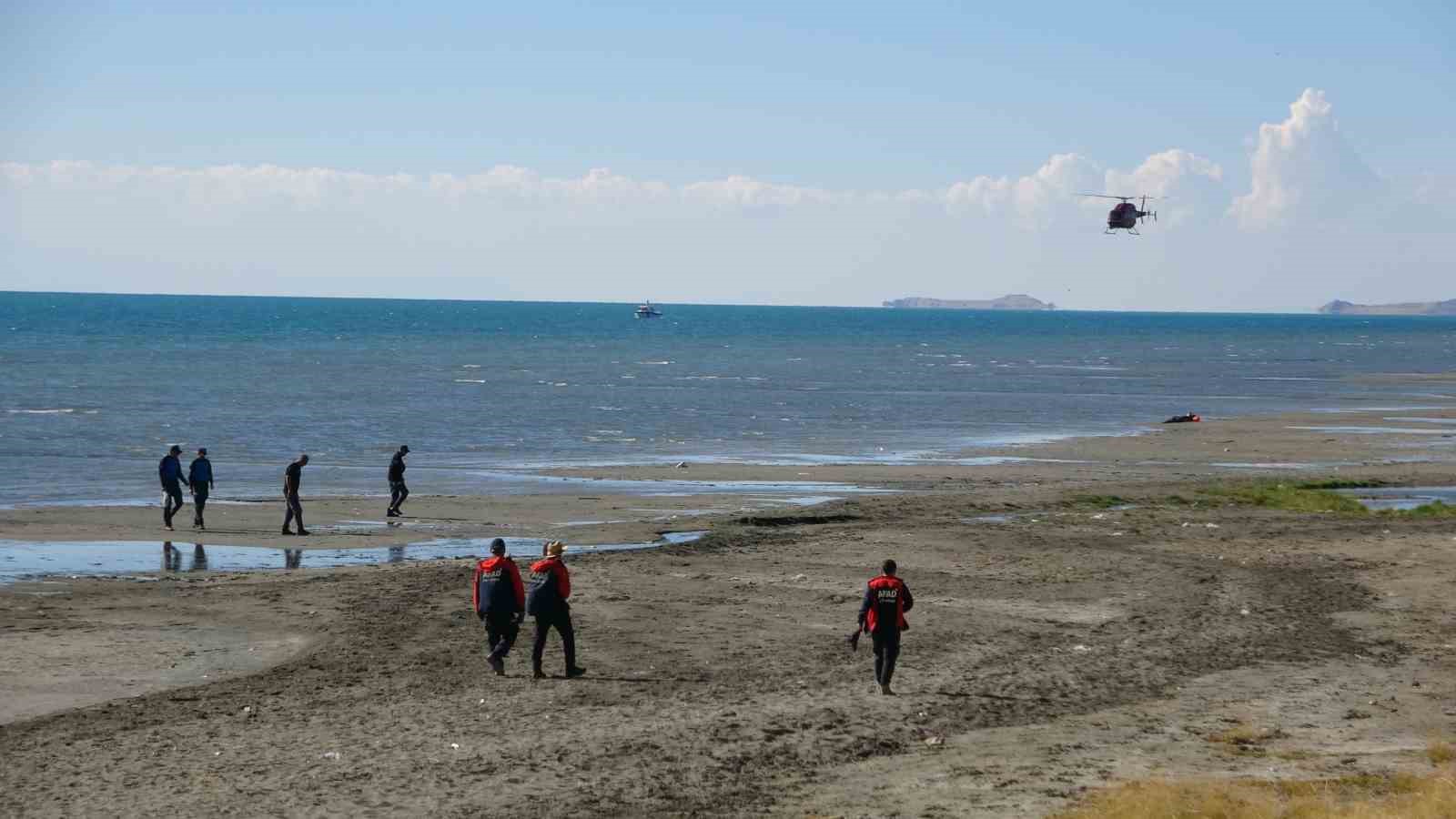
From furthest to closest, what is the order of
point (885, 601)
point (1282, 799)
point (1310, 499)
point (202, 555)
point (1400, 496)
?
point (1400, 496) < point (1310, 499) < point (202, 555) < point (885, 601) < point (1282, 799)

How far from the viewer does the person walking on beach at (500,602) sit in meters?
17.9

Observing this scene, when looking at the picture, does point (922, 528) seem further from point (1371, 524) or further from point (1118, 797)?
point (1118, 797)

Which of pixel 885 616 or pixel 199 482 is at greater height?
pixel 885 616

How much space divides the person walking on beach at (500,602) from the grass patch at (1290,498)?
2195cm

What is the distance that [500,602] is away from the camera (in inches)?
704

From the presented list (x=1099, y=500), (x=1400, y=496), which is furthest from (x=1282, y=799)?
(x=1400, y=496)

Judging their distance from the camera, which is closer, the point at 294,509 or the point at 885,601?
the point at 885,601

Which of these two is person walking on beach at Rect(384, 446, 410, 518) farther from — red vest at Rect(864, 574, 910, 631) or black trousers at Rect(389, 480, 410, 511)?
red vest at Rect(864, 574, 910, 631)

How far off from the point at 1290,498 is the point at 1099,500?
4.27 m

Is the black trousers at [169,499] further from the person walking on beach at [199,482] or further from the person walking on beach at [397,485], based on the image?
the person walking on beach at [397,485]

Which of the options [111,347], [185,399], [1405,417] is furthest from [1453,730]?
[111,347]

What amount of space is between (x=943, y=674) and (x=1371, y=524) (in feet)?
54.7

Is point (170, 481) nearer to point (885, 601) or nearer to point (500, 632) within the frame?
point (500, 632)

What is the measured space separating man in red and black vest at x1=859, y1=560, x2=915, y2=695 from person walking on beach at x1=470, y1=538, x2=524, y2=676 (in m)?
3.98
